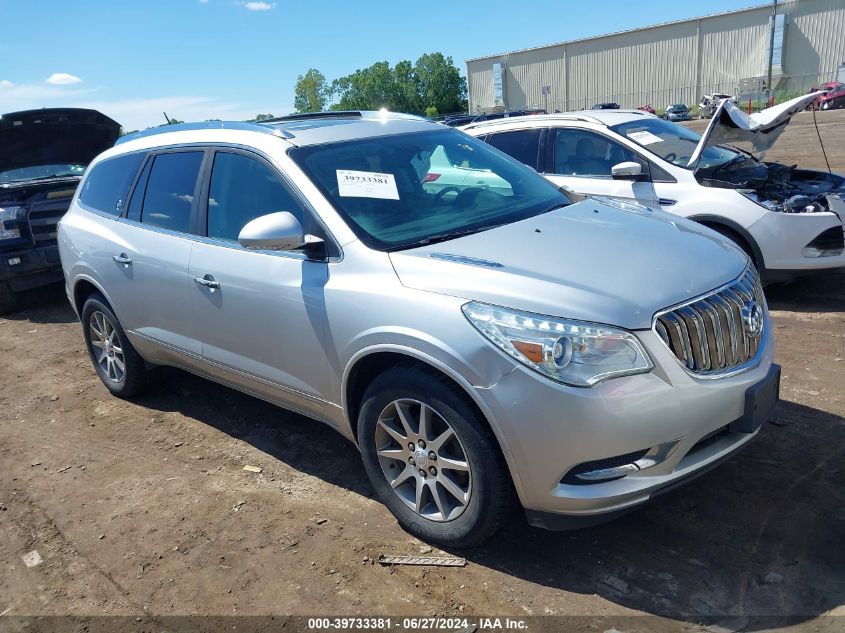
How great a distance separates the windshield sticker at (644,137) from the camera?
6672 millimetres

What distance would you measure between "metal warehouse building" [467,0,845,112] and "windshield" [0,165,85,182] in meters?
49.3

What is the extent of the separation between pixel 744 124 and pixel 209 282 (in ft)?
16.4

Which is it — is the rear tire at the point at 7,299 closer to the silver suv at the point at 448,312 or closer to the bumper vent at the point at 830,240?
the silver suv at the point at 448,312

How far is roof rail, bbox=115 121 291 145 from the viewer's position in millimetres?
3955

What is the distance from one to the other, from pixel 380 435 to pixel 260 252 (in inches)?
46.2

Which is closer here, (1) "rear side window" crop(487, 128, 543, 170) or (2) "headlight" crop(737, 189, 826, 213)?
(2) "headlight" crop(737, 189, 826, 213)

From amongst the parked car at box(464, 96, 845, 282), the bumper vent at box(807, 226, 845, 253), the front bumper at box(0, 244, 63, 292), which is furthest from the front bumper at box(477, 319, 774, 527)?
the front bumper at box(0, 244, 63, 292)

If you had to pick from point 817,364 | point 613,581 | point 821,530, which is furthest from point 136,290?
point 817,364

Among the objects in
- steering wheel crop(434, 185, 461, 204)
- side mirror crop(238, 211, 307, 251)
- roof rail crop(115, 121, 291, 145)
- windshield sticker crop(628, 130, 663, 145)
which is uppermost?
roof rail crop(115, 121, 291, 145)

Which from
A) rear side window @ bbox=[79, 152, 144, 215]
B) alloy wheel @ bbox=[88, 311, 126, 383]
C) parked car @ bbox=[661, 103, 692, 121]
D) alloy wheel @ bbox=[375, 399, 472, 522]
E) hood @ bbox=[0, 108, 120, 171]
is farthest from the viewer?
parked car @ bbox=[661, 103, 692, 121]

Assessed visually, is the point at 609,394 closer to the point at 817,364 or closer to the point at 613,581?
the point at 613,581

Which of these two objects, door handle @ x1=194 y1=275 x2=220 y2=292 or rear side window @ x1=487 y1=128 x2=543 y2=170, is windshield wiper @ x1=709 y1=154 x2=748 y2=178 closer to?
rear side window @ x1=487 y1=128 x2=543 y2=170

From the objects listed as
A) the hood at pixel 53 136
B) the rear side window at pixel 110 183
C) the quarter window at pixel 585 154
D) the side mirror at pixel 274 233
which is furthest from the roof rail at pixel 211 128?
the hood at pixel 53 136

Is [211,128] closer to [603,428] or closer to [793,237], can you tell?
[603,428]
